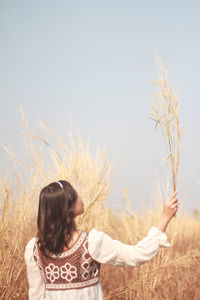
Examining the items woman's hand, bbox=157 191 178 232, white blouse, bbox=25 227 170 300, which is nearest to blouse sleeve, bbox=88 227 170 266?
white blouse, bbox=25 227 170 300

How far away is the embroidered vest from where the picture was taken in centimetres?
182

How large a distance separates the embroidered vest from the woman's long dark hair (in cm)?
5

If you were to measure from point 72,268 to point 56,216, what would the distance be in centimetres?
25

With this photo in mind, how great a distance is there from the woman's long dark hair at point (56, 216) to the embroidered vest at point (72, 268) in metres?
0.05

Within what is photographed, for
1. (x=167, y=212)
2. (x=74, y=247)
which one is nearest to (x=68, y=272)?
(x=74, y=247)

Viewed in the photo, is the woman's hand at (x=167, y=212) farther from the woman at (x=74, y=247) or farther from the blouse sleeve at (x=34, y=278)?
the blouse sleeve at (x=34, y=278)

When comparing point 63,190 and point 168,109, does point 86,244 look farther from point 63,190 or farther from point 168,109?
point 168,109

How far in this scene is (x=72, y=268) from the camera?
184 centimetres

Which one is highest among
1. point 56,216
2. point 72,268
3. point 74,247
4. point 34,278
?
point 56,216

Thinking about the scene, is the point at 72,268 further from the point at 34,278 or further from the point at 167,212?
the point at 167,212

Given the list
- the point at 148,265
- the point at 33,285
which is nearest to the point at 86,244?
the point at 33,285

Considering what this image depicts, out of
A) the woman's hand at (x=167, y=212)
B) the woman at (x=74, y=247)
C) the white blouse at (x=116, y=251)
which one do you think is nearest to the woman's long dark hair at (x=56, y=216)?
the woman at (x=74, y=247)

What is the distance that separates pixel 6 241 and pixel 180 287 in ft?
5.41

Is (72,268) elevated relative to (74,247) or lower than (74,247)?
lower
